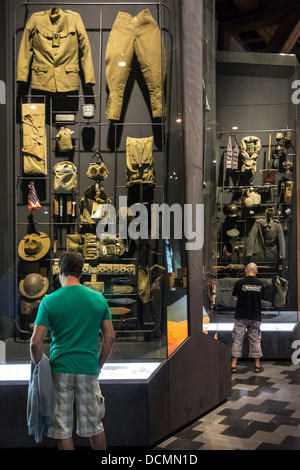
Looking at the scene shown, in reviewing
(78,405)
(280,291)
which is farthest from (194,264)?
(280,291)

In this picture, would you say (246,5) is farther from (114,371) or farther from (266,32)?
(114,371)

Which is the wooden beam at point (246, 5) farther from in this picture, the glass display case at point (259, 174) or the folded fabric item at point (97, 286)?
the folded fabric item at point (97, 286)

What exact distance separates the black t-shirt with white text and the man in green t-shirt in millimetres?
3978

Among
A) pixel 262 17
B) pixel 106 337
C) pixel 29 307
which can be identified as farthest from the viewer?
pixel 262 17

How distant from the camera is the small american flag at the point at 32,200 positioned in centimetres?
539

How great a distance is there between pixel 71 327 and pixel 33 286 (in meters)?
2.19

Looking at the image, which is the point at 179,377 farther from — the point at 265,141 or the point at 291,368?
the point at 265,141

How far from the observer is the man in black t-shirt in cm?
676

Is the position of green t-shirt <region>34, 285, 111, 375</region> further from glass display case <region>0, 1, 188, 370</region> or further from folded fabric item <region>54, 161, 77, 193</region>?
folded fabric item <region>54, 161, 77, 193</region>

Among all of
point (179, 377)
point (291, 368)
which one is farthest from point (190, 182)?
point (291, 368)

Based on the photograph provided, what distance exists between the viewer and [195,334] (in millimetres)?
4688

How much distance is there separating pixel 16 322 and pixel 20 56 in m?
2.74

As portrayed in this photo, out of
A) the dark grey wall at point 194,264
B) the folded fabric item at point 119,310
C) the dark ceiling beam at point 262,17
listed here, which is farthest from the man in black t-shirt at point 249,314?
the dark ceiling beam at point 262,17

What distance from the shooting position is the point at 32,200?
542 cm
